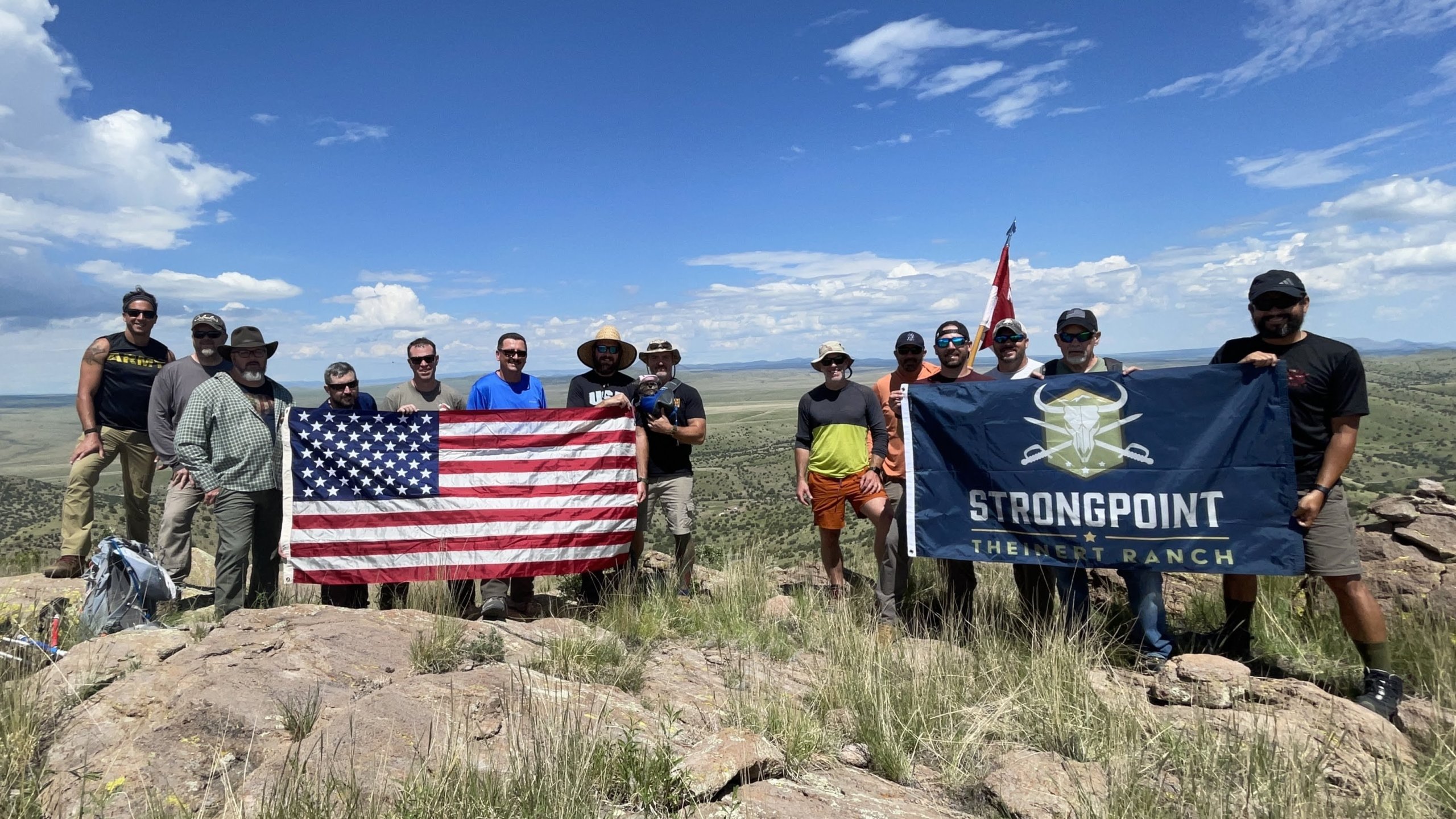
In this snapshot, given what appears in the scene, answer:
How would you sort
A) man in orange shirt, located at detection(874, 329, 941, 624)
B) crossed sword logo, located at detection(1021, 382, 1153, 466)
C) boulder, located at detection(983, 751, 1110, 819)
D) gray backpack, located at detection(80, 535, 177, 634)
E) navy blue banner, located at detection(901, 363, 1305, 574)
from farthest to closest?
man in orange shirt, located at detection(874, 329, 941, 624) → crossed sword logo, located at detection(1021, 382, 1153, 466) → gray backpack, located at detection(80, 535, 177, 634) → navy blue banner, located at detection(901, 363, 1305, 574) → boulder, located at detection(983, 751, 1110, 819)

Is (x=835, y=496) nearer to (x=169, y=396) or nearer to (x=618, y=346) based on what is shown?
(x=618, y=346)

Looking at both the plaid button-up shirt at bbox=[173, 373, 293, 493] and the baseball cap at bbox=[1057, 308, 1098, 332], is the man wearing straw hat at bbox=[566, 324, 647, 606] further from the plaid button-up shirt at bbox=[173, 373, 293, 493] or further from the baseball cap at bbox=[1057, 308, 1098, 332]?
the baseball cap at bbox=[1057, 308, 1098, 332]

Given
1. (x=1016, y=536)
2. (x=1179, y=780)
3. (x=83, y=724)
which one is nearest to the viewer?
(x=1179, y=780)

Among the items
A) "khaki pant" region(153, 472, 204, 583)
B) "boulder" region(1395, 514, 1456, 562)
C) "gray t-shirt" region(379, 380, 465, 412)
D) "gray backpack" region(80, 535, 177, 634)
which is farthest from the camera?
"gray t-shirt" region(379, 380, 465, 412)

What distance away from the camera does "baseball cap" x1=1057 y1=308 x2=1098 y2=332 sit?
240 inches

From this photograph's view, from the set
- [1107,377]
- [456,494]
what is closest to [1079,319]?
[1107,377]

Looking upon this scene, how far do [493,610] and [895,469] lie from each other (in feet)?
12.8

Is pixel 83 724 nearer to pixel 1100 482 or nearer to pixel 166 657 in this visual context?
pixel 166 657

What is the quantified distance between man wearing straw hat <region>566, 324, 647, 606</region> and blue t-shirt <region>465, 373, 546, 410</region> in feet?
1.21

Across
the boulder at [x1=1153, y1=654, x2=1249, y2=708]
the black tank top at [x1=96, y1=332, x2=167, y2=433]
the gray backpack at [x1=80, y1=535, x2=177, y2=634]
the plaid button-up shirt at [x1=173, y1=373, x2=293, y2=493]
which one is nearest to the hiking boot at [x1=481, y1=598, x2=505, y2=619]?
the plaid button-up shirt at [x1=173, y1=373, x2=293, y2=493]

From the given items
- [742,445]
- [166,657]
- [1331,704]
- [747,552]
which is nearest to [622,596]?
[747,552]

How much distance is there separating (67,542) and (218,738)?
5589 mm

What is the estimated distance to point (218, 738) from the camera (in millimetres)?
3922

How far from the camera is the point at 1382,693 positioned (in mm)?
4895
